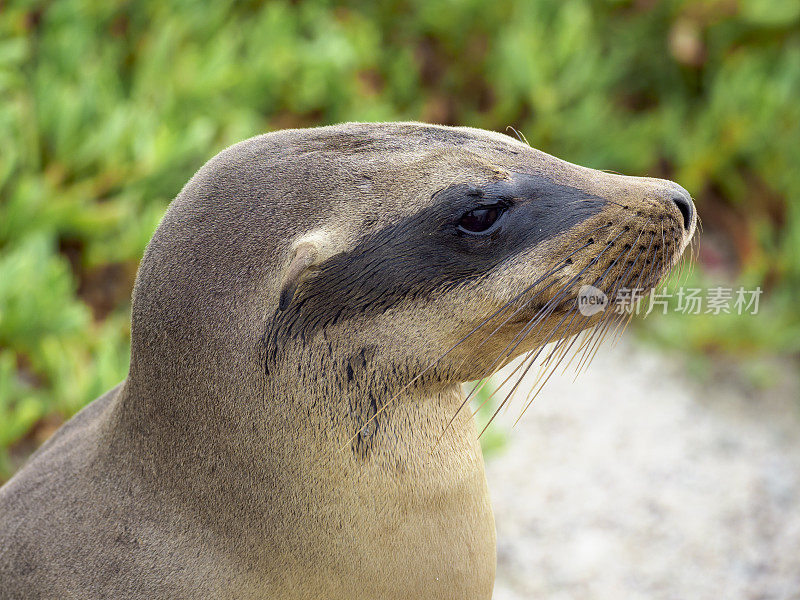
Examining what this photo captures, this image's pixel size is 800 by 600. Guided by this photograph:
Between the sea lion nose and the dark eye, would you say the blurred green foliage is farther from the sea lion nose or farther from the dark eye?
the sea lion nose

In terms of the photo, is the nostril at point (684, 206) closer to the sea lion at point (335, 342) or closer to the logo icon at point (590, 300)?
the sea lion at point (335, 342)

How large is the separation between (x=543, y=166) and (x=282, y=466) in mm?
715

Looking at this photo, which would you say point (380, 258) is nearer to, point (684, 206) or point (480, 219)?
point (480, 219)

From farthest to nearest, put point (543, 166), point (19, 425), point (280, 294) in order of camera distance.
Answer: point (19, 425)
point (543, 166)
point (280, 294)

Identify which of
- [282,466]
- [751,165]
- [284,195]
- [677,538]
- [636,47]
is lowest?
[677,538]

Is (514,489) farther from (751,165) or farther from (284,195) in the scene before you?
(284,195)

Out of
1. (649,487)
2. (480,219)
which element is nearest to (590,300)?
(480,219)

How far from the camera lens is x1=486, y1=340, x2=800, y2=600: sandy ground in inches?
146

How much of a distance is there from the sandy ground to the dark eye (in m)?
2.32

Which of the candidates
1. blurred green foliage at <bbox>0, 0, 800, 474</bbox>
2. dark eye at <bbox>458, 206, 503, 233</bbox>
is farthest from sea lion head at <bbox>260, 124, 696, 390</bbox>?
blurred green foliage at <bbox>0, 0, 800, 474</bbox>

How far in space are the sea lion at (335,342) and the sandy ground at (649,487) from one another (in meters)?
2.05

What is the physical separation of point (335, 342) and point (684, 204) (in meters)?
0.68

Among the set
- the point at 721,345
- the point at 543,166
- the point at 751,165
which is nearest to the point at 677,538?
the point at 721,345

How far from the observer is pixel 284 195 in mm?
1651
